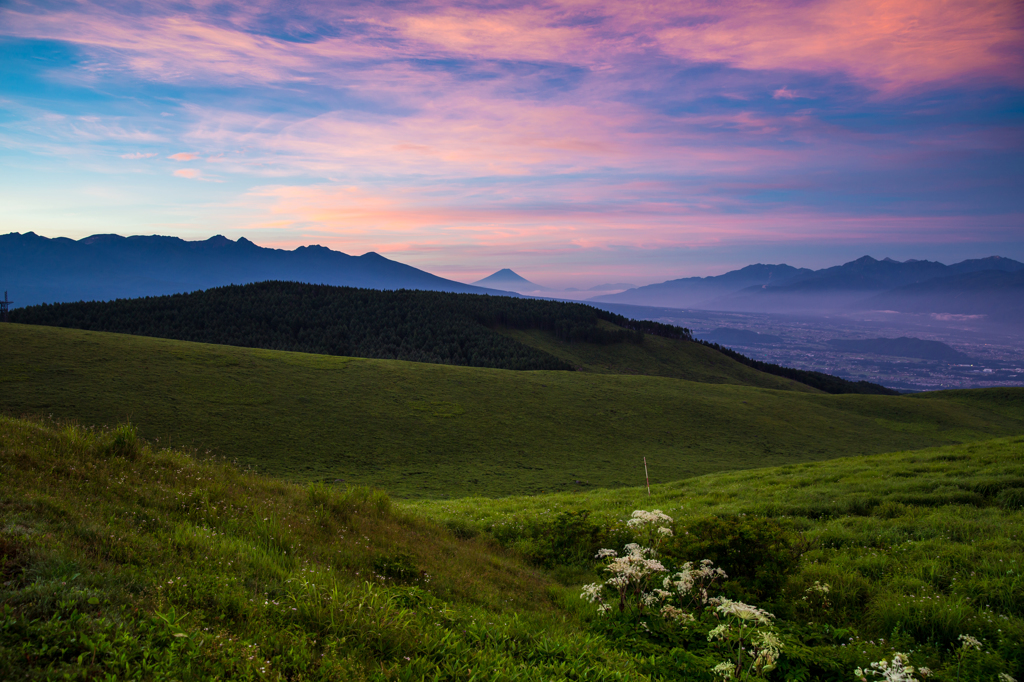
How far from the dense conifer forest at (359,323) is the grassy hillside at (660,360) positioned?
222 inches

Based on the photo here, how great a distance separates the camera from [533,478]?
3284cm

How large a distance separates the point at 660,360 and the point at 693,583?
113 metres

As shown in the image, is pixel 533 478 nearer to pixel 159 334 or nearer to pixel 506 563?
pixel 506 563

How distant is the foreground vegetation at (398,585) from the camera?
443 centimetres

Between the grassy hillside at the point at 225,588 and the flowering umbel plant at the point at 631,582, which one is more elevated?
the grassy hillside at the point at 225,588

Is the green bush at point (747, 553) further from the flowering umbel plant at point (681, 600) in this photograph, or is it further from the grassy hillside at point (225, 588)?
the grassy hillside at point (225, 588)

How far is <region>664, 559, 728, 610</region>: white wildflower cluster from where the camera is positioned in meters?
7.14

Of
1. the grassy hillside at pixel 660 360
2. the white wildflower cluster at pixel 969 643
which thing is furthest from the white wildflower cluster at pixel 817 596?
the grassy hillside at pixel 660 360

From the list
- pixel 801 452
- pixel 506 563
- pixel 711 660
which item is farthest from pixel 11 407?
pixel 801 452

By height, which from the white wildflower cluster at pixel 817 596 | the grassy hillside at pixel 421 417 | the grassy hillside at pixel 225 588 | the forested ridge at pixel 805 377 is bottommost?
the forested ridge at pixel 805 377

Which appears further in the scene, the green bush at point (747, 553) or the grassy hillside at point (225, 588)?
the green bush at point (747, 553)

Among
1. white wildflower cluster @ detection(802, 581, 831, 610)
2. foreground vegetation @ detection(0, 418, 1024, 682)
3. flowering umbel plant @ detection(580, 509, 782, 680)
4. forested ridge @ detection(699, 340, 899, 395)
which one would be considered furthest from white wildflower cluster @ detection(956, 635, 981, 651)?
forested ridge @ detection(699, 340, 899, 395)

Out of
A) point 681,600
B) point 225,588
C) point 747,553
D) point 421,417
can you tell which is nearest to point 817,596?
point 747,553

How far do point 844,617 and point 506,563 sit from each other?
5882 millimetres
